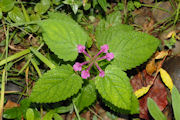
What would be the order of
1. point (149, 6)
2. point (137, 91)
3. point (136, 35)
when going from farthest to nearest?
point (149, 6) < point (137, 91) < point (136, 35)

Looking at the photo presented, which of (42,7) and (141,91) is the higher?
(42,7)

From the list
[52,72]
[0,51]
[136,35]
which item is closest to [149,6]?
[136,35]

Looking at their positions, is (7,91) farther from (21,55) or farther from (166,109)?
(166,109)

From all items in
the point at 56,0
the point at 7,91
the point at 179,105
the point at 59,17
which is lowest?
the point at 179,105

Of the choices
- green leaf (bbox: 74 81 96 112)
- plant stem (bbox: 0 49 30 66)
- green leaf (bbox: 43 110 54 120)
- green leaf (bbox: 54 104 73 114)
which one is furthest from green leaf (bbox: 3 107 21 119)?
green leaf (bbox: 74 81 96 112)

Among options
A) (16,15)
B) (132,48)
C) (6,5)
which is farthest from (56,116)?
(6,5)

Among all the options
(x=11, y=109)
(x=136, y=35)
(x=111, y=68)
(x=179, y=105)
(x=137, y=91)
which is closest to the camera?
(x=111, y=68)

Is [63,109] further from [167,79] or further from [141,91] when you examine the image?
[167,79]
